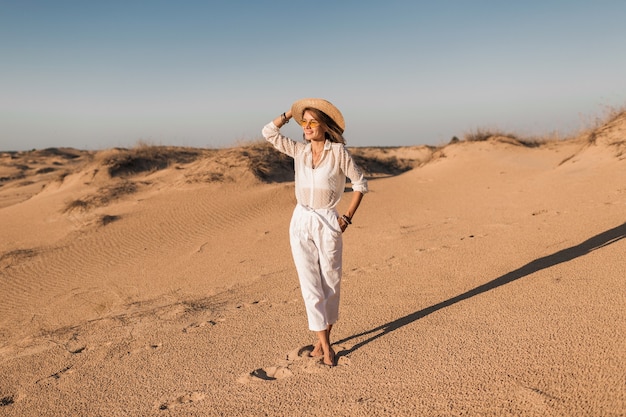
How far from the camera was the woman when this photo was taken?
3246 mm

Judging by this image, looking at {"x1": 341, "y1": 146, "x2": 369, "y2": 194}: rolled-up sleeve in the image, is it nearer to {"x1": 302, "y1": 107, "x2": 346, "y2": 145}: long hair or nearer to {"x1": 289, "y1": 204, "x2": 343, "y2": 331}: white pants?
{"x1": 302, "y1": 107, "x2": 346, "y2": 145}: long hair

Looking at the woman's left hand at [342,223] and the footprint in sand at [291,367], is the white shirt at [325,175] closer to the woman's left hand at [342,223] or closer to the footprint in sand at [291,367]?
the woman's left hand at [342,223]

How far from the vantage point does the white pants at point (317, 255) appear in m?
3.23

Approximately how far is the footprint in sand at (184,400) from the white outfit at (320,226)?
0.83 meters

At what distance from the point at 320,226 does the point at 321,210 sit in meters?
0.11

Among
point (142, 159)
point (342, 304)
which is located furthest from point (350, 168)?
point (142, 159)

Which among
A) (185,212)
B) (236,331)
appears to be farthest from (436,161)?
(236,331)

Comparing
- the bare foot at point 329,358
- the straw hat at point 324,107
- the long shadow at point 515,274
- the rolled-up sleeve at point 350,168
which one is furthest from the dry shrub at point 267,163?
the bare foot at point 329,358

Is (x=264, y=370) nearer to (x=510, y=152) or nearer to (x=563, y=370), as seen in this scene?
(x=563, y=370)

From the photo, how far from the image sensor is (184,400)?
9.78 feet

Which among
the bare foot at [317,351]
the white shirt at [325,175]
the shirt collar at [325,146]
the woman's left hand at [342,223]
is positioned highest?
the shirt collar at [325,146]

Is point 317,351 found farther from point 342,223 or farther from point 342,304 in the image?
point 342,304

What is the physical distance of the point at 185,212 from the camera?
9.95 m

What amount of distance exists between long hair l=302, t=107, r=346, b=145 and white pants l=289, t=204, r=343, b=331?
1.66 feet
